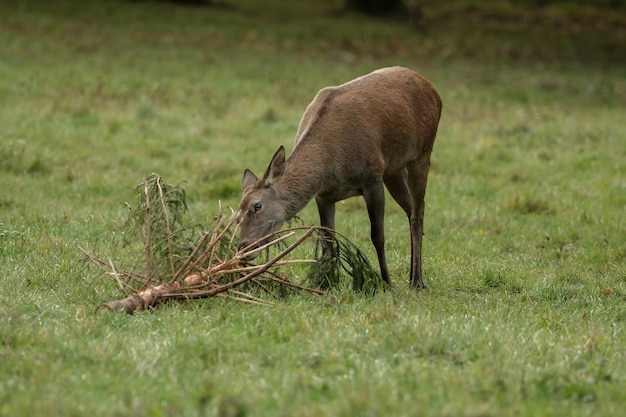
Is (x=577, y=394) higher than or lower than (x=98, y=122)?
higher

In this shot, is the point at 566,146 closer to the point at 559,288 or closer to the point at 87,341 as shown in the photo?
the point at 559,288

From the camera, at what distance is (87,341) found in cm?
558

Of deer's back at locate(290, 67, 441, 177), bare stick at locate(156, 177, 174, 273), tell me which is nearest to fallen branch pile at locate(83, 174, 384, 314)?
bare stick at locate(156, 177, 174, 273)

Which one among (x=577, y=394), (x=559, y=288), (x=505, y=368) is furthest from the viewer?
(x=559, y=288)

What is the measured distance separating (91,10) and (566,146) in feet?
59.6

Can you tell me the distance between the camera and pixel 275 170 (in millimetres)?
7445

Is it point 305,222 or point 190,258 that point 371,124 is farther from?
point 305,222

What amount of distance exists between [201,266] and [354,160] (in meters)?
1.59

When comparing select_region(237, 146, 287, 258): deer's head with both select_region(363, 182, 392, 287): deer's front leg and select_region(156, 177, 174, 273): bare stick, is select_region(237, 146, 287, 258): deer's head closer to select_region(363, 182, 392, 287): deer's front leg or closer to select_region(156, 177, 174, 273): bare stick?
select_region(156, 177, 174, 273): bare stick

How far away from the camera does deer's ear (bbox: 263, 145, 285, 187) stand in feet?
24.1

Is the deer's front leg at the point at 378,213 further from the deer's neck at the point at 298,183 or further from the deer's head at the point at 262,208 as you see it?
the deer's head at the point at 262,208

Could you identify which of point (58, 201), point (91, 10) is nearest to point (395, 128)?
point (58, 201)

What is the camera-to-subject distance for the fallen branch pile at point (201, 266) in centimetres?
665

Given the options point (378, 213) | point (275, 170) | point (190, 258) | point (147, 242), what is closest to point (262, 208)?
point (275, 170)
